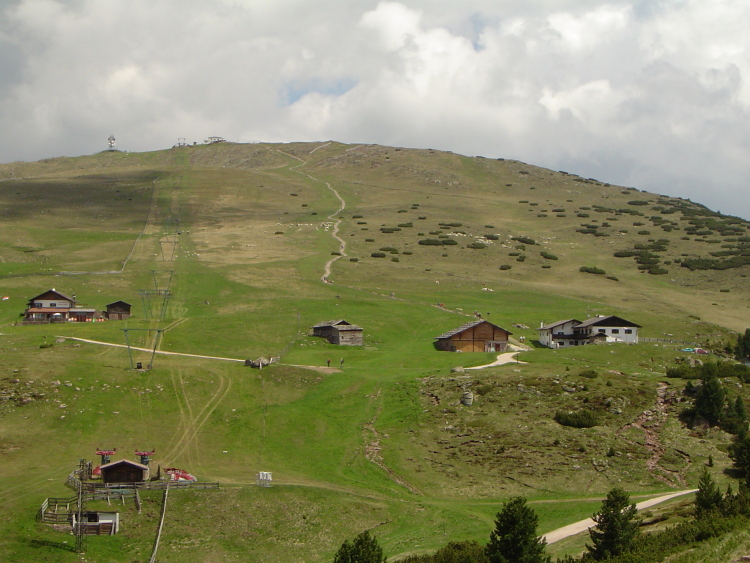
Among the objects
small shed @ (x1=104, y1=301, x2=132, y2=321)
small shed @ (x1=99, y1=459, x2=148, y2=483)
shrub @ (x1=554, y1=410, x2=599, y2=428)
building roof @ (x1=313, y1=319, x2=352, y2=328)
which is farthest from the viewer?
small shed @ (x1=104, y1=301, x2=132, y2=321)

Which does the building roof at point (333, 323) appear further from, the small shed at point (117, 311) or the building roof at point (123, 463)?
the building roof at point (123, 463)

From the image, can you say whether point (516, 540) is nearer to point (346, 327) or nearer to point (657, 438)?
point (657, 438)

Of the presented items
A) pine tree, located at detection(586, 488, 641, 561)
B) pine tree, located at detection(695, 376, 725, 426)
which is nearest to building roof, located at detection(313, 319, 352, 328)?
pine tree, located at detection(695, 376, 725, 426)

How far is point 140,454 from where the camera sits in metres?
54.9

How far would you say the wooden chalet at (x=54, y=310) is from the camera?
316ft

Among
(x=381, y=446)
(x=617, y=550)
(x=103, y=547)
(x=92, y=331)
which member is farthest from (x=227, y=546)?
(x=92, y=331)

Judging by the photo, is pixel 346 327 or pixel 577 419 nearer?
pixel 577 419

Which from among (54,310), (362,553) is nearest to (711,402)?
(362,553)

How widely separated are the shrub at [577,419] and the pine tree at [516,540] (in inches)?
1136

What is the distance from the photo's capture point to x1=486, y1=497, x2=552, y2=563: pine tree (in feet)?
115

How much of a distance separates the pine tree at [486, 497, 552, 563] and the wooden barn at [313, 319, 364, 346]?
189ft

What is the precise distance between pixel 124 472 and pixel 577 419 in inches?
1456

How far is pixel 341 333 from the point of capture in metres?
92.8

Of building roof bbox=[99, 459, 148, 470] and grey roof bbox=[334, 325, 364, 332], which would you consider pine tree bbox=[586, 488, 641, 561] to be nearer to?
building roof bbox=[99, 459, 148, 470]
